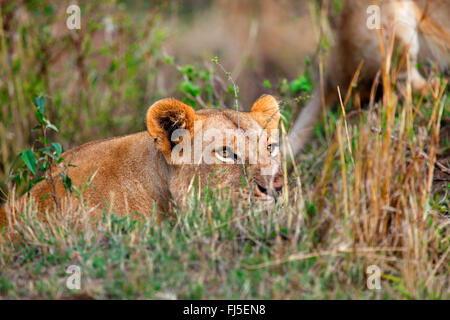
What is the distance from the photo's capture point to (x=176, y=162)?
3.26 m

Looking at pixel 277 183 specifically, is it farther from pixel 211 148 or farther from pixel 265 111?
pixel 265 111

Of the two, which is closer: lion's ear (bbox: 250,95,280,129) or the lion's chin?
the lion's chin

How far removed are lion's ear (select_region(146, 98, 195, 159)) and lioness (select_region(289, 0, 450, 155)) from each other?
5.95 feet

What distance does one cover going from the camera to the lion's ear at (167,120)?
3.15 meters

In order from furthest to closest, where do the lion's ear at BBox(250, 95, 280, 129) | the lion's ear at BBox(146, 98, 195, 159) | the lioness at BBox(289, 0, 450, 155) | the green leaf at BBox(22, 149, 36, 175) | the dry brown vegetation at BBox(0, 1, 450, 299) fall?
the lioness at BBox(289, 0, 450, 155) → the lion's ear at BBox(250, 95, 280, 129) → the lion's ear at BBox(146, 98, 195, 159) → the green leaf at BBox(22, 149, 36, 175) → the dry brown vegetation at BBox(0, 1, 450, 299)

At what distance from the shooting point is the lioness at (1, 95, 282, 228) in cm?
317

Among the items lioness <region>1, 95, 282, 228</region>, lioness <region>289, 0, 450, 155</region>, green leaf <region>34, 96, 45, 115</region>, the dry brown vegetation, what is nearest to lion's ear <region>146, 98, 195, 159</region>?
lioness <region>1, 95, 282, 228</region>

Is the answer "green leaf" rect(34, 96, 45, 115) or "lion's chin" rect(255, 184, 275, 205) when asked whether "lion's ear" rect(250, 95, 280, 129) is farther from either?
"green leaf" rect(34, 96, 45, 115)

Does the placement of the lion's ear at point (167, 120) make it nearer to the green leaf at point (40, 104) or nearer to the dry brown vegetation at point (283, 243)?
the dry brown vegetation at point (283, 243)

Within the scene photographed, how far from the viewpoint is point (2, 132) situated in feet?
18.7

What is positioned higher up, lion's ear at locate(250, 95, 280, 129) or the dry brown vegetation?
lion's ear at locate(250, 95, 280, 129)

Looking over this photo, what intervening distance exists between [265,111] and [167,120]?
2.08ft

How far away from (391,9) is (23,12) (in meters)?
3.42

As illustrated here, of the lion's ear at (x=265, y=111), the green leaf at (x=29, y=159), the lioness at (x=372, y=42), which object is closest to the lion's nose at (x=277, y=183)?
the lion's ear at (x=265, y=111)
